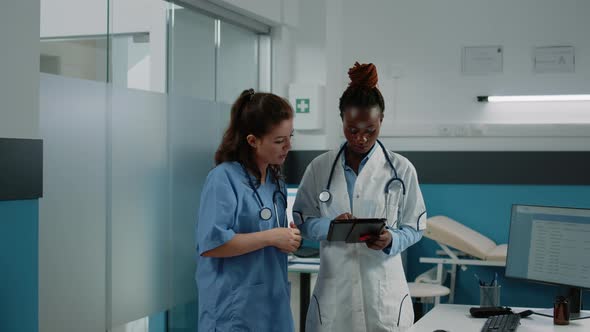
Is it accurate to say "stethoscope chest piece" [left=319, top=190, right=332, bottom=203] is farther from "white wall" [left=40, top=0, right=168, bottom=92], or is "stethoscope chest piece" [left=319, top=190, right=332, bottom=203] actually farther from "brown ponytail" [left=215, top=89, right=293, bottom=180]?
"white wall" [left=40, top=0, right=168, bottom=92]

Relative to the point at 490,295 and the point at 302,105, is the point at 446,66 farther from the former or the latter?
the point at 490,295

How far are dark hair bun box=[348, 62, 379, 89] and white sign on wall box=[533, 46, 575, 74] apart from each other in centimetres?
261

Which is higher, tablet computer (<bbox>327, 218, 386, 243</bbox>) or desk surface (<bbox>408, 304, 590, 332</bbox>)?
tablet computer (<bbox>327, 218, 386, 243</bbox>)

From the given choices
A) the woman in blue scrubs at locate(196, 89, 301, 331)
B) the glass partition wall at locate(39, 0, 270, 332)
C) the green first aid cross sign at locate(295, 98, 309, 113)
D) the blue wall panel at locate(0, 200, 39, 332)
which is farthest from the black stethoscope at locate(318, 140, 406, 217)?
the green first aid cross sign at locate(295, 98, 309, 113)

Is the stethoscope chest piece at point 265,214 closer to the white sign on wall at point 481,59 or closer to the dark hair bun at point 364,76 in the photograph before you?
the dark hair bun at point 364,76

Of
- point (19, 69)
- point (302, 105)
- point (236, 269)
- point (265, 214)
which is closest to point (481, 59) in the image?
point (302, 105)

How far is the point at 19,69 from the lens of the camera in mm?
2164

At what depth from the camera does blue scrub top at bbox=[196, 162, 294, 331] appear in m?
2.00

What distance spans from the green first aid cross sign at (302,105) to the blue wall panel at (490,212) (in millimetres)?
970

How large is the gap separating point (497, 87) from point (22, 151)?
330 cm

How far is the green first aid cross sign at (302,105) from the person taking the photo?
457 cm

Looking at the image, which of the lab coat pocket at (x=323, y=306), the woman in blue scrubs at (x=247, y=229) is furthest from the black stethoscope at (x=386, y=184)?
the lab coat pocket at (x=323, y=306)

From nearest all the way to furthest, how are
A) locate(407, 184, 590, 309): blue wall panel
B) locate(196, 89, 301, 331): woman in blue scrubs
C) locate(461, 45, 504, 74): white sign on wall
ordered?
locate(196, 89, 301, 331): woman in blue scrubs → locate(407, 184, 590, 309): blue wall panel → locate(461, 45, 504, 74): white sign on wall

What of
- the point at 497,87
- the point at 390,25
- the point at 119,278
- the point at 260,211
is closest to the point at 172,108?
the point at 119,278
